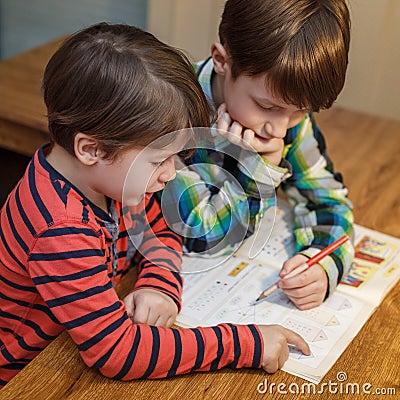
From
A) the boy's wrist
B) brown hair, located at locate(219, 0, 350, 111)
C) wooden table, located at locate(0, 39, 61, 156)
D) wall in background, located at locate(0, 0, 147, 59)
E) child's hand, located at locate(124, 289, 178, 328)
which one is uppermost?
brown hair, located at locate(219, 0, 350, 111)

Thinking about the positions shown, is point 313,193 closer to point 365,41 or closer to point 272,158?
point 272,158

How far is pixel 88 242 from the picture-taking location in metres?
0.95

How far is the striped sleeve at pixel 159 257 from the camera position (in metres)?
1.13

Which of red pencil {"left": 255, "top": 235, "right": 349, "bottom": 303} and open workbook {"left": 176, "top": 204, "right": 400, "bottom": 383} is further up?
red pencil {"left": 255, "top": 235, "right": 349, "bottom": 303}

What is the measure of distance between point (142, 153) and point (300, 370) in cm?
38

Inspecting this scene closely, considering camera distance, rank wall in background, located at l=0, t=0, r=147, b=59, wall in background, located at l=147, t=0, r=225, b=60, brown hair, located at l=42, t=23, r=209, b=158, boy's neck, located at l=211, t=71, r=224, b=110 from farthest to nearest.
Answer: wall in background, located at l=0, t=0, r=147, b=59
wall in background, located at l=147, t=0, r=225, b=60
boy's neck, located at l=211, t=71, r=224, b=110
brown hair, located at l=42, t=23, r=209, b=158

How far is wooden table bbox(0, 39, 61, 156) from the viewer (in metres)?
1.74

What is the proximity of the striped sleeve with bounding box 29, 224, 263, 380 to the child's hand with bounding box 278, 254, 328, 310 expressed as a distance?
8.0 inches

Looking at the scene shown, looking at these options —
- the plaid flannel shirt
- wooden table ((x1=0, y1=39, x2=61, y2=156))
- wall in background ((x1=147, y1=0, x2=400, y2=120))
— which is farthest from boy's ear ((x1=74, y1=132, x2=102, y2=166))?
wall in background ((x1=147, y1=0, x2=400, y2=120))

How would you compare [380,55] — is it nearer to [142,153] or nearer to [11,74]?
[11,74]

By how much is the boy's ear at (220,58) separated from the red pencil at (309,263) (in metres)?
0.34

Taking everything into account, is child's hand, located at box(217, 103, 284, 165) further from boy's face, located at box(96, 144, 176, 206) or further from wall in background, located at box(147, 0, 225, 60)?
wall in background, located at box(147, 0, 225, 60)

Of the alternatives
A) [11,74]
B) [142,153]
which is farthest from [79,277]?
[11,74]

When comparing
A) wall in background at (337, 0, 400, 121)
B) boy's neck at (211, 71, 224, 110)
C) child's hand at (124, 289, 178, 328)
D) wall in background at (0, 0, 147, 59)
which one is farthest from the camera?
wall in background at (0, 0, 147, 59)
